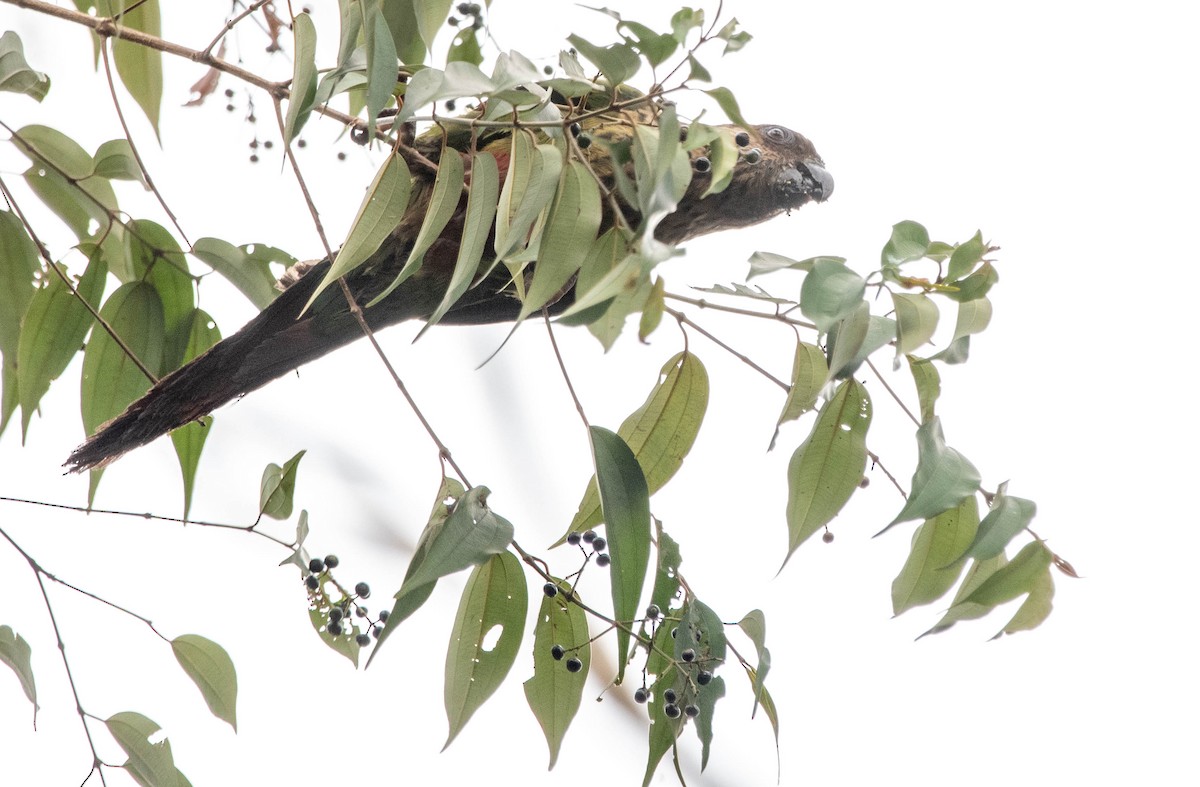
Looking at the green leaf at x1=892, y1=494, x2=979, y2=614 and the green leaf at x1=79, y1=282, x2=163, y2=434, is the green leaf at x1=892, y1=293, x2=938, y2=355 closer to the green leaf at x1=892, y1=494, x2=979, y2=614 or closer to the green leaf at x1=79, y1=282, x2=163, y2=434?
the green leaf at x1=892, y1=494, x2=979, y2=614

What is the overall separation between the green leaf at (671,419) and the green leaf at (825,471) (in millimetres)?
228

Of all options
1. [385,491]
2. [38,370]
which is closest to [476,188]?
[38,370]

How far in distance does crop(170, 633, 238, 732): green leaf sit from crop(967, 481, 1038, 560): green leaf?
933 millimetres

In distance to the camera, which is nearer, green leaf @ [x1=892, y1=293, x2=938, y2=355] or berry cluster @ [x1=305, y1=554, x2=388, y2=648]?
green leaf @ [x1=892, y1=293, x2=938, y2=355]

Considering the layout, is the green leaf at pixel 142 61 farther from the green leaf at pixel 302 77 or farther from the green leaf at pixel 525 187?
the green leaf at pixel 525 187

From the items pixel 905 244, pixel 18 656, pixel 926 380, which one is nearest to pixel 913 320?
pixel 905 244

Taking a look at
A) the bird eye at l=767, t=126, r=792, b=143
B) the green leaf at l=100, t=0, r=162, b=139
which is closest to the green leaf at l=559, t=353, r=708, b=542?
the bird eye at l=767, t=126, r=792, b=143

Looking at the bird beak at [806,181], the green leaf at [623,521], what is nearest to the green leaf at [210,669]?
the green leaf at [623,521]

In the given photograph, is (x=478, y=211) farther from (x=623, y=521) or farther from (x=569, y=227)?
(x=623, y=521)

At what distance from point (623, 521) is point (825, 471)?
0.69 feet

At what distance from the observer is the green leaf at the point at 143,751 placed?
1.29 metres

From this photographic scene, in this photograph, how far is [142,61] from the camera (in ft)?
4.63

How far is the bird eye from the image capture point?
1.75 metres

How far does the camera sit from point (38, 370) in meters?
1.42
